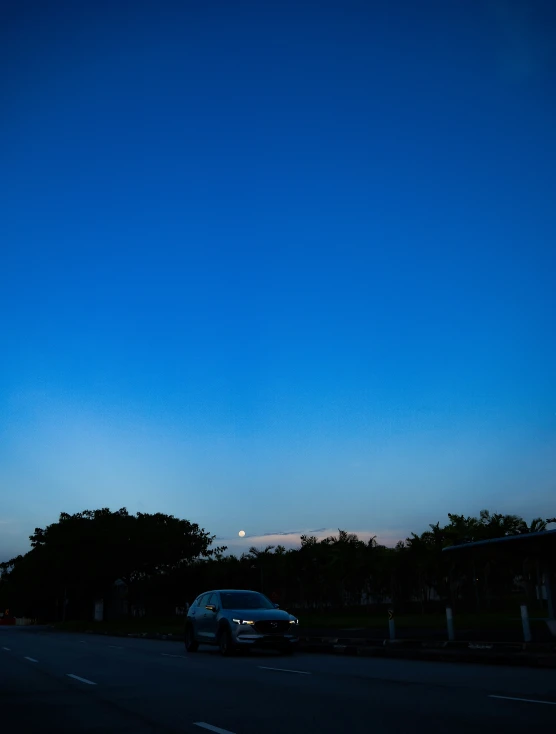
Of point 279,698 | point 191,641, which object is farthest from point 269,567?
point 279,698

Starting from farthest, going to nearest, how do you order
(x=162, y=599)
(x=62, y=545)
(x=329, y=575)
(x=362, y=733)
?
(x=162, y=599)
(x=62, y=545)
(x=329, y=575)
(x=362, y=733)

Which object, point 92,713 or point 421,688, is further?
point 421,688

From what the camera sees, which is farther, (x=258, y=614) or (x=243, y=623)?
(x=258, y=614)

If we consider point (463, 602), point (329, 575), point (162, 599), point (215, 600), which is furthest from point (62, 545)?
point (215, 600)

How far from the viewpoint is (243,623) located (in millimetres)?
19172

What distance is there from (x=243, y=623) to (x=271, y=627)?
721 millimetres

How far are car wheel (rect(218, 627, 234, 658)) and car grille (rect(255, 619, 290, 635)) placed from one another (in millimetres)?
891

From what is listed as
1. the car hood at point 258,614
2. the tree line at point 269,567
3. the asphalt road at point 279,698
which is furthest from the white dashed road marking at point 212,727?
the tree line at point 269,567

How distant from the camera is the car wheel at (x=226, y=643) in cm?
1947

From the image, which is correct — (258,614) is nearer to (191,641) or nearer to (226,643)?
(226,643)

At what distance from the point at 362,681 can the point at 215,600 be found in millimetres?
9217

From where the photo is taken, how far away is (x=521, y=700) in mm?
9438

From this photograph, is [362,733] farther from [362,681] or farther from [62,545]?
[62,545]

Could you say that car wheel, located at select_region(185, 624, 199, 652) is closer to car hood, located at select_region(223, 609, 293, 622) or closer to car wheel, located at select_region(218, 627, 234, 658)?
car wheel, located at select_region(218, 627, 234, 658)
